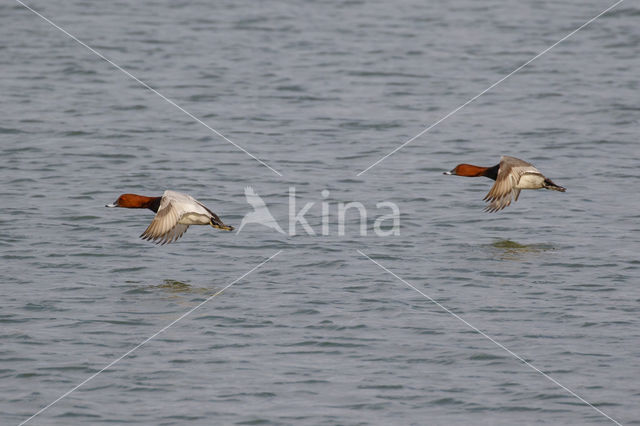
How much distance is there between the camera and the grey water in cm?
1005

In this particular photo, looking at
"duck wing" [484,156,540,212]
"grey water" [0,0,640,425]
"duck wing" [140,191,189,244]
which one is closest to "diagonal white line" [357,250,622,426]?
"grey water" [0,0,640,425]

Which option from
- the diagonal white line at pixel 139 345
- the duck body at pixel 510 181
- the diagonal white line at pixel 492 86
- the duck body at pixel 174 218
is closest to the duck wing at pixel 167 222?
the duck body at pixel 174 218

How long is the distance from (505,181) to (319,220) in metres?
2.47

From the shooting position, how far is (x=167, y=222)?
12.7 m

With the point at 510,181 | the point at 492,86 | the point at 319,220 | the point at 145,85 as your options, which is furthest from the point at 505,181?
the point at 145,85

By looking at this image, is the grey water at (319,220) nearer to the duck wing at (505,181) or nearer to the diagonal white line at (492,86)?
the diagonal white line at (492,86)

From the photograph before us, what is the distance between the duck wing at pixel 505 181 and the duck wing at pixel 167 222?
3827 mm

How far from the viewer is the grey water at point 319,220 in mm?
10047

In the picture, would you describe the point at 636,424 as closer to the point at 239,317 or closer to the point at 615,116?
the point at 239,317

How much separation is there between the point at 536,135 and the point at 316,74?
5568 mm

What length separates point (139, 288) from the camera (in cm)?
1240

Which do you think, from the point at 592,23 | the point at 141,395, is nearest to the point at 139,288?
the point at 141,395

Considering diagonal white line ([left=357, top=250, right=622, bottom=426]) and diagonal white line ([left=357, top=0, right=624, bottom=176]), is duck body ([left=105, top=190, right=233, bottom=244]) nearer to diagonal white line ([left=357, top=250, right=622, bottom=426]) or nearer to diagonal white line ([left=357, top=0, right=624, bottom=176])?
diagonal white line ([left=357, top=250, right=622, bottom=426])

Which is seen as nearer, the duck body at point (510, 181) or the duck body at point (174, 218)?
the duck body at point (174, 218)
